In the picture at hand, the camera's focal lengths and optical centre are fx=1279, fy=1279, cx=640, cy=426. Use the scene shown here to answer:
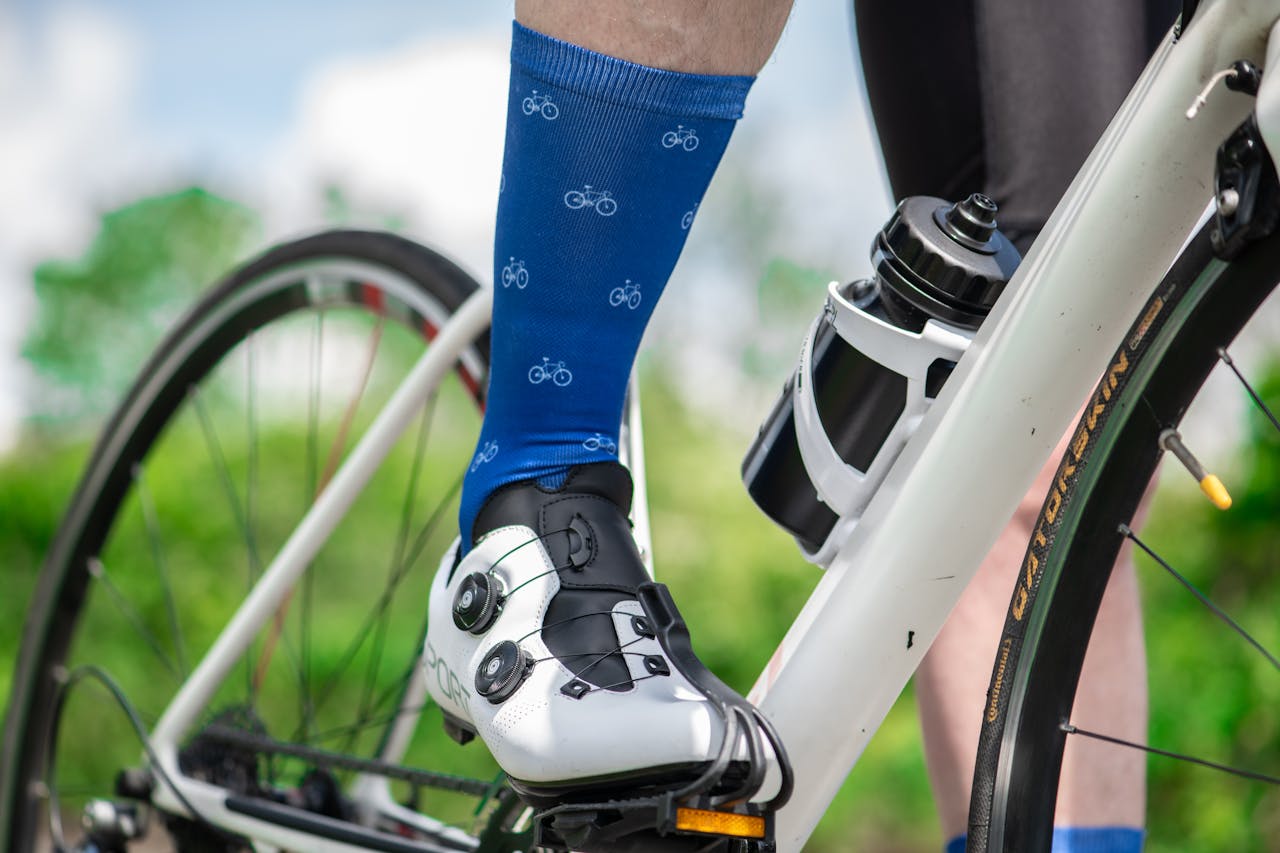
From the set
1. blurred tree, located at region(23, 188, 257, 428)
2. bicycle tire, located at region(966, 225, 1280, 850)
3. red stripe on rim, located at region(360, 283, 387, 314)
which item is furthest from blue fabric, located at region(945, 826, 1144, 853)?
blurred tree, located at region(23, 188, 257, 428)

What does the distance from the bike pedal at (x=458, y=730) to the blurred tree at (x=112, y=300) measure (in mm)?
3096

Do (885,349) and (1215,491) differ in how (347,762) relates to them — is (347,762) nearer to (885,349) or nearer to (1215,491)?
(885,349)

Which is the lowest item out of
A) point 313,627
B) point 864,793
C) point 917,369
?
point 864,793

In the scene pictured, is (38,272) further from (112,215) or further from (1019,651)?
(1019,651)

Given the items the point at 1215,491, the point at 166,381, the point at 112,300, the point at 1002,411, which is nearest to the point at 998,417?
the point at 1002,411

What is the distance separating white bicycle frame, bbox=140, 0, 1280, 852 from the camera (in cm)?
60

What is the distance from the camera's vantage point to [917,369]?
71cm

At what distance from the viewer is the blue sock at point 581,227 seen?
70 centimetres

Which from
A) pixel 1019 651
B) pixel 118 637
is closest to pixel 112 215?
pixel 118 637

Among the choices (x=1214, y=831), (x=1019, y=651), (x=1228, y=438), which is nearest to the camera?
(x=1019, y=651)

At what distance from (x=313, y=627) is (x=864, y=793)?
1.10 m

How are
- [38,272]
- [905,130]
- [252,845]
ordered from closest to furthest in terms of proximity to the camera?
[905,130], [252,845], [38,272]

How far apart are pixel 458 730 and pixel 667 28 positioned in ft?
1.45

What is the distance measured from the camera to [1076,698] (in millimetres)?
837
